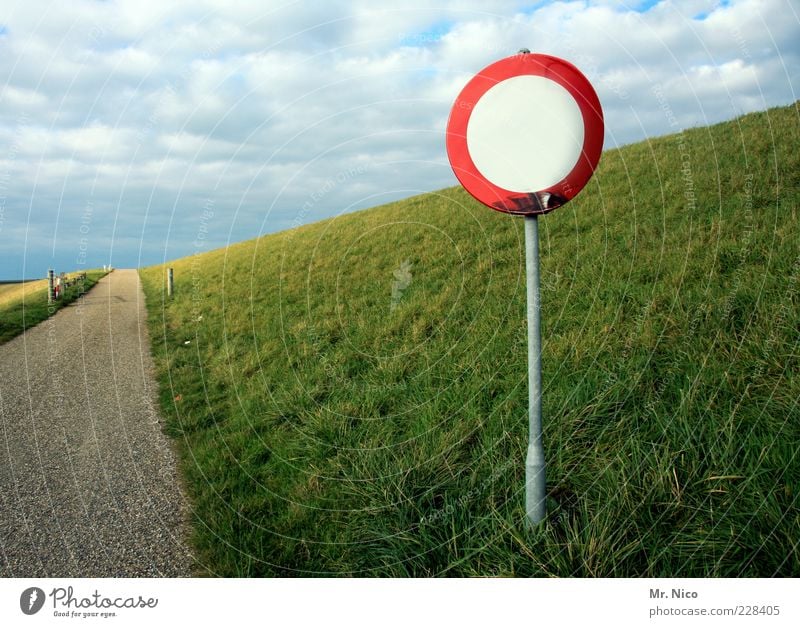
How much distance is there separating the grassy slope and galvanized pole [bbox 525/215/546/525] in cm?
16

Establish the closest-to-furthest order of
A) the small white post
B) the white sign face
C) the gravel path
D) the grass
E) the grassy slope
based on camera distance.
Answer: the white sign face
the grassy slope
the gravel path
the grass
the small white post

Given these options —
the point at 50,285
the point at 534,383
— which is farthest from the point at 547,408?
the point at 50,285

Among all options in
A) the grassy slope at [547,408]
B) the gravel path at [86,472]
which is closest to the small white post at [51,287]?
the gravel path at [86,472]

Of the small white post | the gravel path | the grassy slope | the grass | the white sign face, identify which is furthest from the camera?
the small white post

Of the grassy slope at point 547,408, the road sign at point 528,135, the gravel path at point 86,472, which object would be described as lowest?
the gravel path at point 86,472

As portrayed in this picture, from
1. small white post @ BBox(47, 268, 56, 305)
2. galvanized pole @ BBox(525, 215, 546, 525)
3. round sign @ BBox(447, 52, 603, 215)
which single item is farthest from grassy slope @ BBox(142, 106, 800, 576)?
small white post @ BBox(47, 268, 56, 305)

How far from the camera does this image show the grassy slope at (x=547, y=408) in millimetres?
2832

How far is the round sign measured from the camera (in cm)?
237

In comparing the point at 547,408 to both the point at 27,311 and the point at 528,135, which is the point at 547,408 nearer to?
the point at 528,135

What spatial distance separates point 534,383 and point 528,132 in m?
1.23

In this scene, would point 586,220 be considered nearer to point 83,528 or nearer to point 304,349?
point 304,349

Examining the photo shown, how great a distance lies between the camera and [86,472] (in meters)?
4.72

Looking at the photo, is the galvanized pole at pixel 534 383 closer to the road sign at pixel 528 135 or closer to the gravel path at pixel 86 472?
the road sign at pixel 528 135

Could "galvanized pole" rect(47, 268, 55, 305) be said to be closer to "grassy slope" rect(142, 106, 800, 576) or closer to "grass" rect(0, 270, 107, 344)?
"grass" rect(0, 270, 107, 344)
